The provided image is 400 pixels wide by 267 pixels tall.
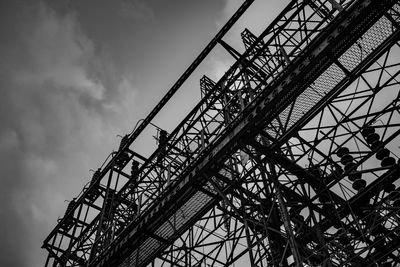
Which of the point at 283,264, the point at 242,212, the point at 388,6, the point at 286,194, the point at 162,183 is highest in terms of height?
the point at 162,183

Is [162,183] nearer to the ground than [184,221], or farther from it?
farther from it

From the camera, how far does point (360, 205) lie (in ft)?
45.2

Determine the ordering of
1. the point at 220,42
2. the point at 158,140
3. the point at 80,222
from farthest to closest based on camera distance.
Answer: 1. the point at 80,222
2. the point at 158,140
3. the point at 220,42

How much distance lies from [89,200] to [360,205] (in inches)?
502

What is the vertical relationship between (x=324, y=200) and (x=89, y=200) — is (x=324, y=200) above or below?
below

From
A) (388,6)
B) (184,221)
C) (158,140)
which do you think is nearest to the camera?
(388,6)

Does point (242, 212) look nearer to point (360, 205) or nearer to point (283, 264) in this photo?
point (283, 264)

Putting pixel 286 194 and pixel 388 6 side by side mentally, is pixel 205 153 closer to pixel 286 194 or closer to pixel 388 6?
pixel 286 194

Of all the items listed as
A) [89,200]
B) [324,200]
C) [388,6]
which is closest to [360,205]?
[324,200]

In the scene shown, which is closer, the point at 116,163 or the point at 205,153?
the point at 205,153

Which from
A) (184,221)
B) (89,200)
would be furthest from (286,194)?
(89,200)

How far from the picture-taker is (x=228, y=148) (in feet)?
37.5

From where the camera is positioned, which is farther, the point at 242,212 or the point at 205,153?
the point at 205,153

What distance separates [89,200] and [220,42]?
35.3 ft
